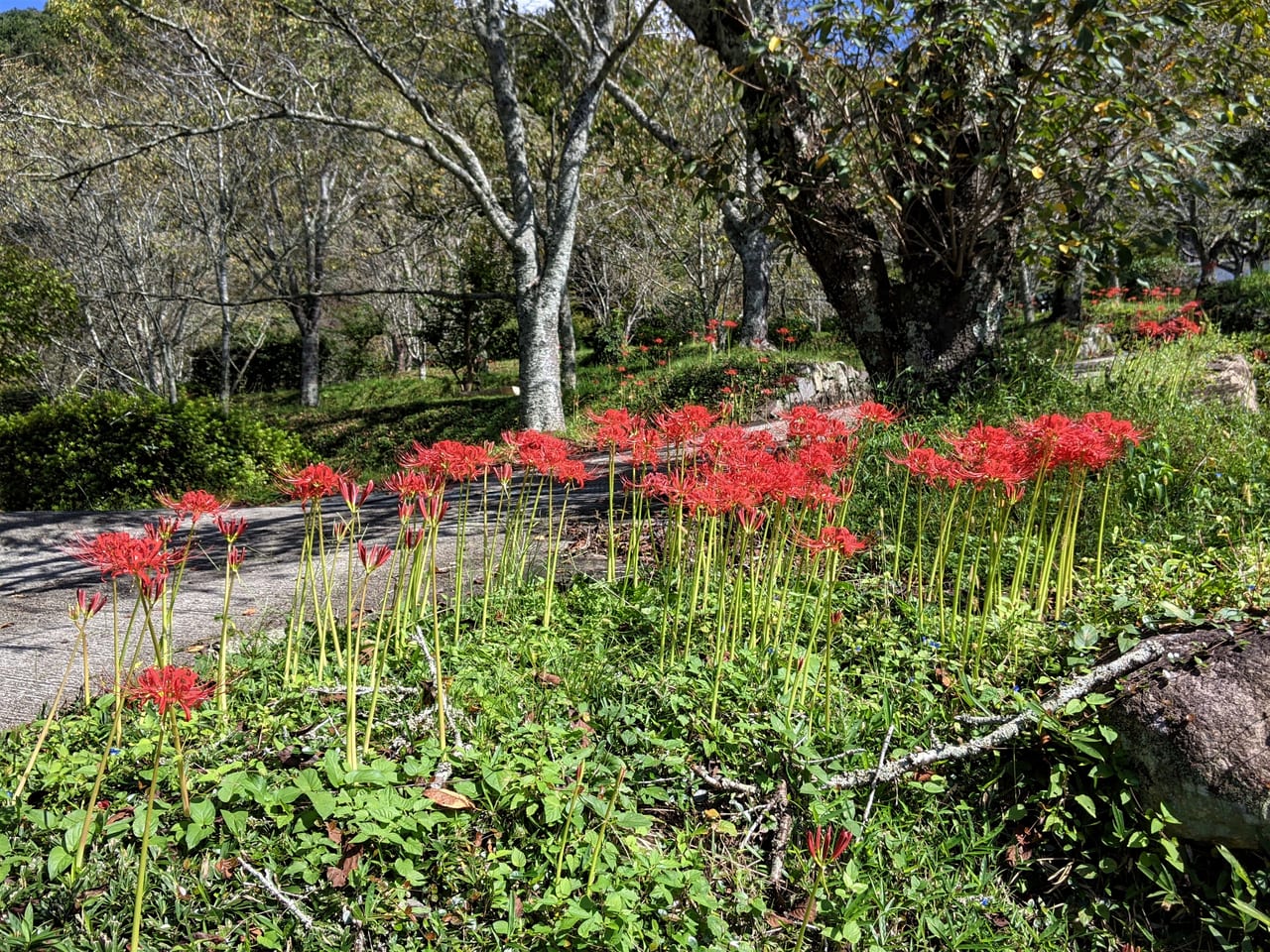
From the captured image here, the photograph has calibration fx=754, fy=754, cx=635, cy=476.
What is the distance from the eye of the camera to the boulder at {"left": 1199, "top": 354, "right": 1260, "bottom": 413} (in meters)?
6.36

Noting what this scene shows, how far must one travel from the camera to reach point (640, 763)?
2.17 metres

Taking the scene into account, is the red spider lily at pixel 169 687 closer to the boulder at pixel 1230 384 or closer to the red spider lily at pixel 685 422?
the red spider lily at pixel 685 422

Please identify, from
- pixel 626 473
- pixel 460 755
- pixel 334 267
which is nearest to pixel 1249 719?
pixel 460 755

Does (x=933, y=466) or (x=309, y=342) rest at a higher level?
(x=309, y=342)

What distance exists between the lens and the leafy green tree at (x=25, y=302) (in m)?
11.5

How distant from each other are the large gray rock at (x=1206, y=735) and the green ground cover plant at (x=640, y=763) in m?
0.08

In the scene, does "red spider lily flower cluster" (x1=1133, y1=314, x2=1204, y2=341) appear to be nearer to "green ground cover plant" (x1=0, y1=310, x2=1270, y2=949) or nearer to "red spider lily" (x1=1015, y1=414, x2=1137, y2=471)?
"green ground cover plant" (x1=0, y1=310, x2=1270, y2=949)

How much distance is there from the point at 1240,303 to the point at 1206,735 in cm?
1683

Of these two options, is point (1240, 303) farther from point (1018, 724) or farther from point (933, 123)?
point (1018, 724)

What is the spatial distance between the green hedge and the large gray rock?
9.35 metres

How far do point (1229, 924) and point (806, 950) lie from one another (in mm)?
1141

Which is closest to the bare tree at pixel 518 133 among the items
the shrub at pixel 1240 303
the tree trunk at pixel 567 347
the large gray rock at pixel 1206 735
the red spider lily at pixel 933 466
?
the tree trunk at pixel 567 347

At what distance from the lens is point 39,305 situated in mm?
12523

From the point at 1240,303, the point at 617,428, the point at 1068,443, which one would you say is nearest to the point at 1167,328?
the point at 1068,443
